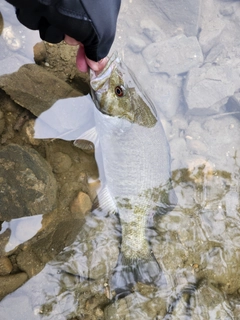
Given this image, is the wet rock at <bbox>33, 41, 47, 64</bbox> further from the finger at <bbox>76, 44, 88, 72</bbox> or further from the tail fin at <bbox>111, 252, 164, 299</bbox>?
the tail fin at <bbox>111, 252, 164, 299</bbox>

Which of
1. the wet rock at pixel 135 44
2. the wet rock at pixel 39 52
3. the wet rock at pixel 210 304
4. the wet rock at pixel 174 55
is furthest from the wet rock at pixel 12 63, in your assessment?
the wet rock at pixel 210 304

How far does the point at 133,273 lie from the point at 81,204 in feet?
3.60

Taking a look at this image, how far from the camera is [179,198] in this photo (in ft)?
14.8

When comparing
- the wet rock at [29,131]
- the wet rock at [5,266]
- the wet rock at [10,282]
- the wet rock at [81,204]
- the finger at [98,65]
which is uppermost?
the finger at [98,65]

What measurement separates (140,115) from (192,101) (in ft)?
3.91

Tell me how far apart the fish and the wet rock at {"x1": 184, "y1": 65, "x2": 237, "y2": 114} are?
0.93 metres

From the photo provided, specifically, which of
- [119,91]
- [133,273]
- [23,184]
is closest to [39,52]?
[119,91]

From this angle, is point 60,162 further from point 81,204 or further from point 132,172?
point 132,172

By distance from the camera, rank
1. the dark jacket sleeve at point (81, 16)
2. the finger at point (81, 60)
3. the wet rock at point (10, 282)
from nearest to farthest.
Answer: the dark jacket sleeve at point (81, 16) → the finger at point (81, 60) → the wet rock at point (10, 282)

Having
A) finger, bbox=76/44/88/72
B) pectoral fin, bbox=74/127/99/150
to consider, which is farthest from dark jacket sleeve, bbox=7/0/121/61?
pectoral fin, bbox=74/127/99/150

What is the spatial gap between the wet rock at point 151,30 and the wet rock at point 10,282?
3.86 meters

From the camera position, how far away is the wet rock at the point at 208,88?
4801 millimetres

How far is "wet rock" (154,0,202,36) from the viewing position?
510 cm

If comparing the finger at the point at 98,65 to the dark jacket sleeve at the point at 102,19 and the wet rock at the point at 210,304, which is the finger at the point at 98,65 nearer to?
the dark jacket sleeve at the point at 102,19
